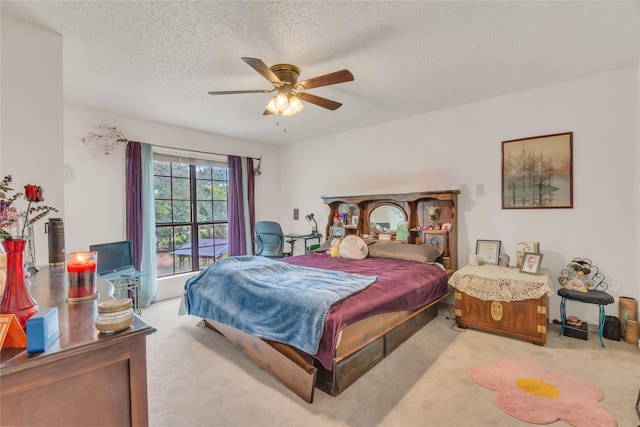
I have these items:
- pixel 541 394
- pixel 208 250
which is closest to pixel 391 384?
pixel 541 394

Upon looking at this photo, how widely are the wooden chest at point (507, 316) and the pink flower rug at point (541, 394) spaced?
0.42 meters

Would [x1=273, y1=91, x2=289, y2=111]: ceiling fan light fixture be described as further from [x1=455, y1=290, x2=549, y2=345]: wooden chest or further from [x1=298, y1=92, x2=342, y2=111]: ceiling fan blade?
[x1=455, y1=290, x2=549, y2=345]: wooden chest

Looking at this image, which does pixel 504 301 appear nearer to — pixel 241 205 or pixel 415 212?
pixel 415 212

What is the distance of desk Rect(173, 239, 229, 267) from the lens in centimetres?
469

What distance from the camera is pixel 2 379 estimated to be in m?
0.76

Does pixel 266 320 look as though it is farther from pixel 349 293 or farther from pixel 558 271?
pixel 558 271

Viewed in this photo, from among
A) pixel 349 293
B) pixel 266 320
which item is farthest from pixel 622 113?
pixel 266 320

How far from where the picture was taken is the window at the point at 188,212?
445 centimetres

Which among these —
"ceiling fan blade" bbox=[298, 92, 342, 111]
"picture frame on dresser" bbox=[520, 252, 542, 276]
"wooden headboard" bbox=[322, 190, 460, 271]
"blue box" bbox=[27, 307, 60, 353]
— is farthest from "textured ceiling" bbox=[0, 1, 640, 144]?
"blue box" bbox=[27, 307, 60, 353]

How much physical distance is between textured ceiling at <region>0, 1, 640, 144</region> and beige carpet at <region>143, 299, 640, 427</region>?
258 centimetres

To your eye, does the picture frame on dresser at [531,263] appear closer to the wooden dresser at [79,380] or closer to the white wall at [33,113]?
the wooden dresser at [79,380]

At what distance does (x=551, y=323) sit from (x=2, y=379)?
163 inches

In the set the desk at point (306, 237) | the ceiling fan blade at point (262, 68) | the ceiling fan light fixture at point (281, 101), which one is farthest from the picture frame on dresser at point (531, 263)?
the desk at point (306, 237)

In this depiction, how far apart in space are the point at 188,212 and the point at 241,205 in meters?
0.87
